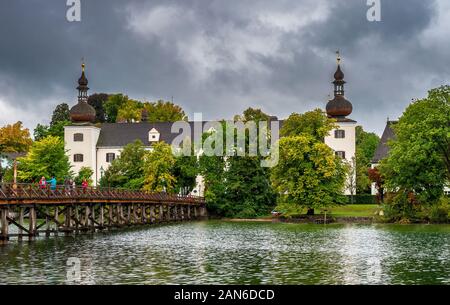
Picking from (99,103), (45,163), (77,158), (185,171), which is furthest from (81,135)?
(99,103)

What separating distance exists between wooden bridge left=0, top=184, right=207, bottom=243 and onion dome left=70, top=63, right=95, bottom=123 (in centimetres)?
2794

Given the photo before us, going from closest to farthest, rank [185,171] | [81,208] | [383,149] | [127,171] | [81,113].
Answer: [81,208], [185,171], [127,171], [383,149], [81,113]

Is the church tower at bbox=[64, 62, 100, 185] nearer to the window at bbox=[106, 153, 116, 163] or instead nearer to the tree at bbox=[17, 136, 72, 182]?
the window at bbox=[106, 153, 116, 163]

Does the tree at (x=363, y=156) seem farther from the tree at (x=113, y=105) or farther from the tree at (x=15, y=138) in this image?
the tree at (x=15, y=138)

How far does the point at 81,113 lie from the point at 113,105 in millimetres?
24083

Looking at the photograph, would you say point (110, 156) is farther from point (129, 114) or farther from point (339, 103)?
point (339, 103)

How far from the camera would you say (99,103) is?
460ft

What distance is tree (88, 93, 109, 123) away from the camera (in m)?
139

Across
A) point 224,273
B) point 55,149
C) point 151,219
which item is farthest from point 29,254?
point 55,149

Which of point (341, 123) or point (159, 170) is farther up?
point (341, 123)

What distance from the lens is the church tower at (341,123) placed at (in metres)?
103

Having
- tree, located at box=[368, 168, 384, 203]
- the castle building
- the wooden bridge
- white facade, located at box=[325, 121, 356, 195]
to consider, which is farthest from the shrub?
the castle building
